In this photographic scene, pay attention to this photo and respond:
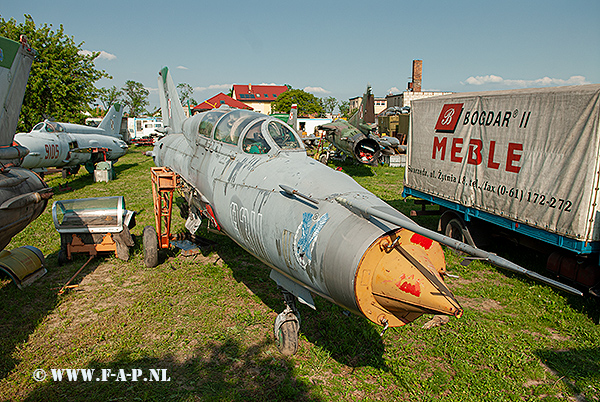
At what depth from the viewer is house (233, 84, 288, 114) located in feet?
291

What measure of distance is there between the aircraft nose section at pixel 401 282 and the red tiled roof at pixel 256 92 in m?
90.4

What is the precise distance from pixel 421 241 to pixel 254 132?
318 centimetres

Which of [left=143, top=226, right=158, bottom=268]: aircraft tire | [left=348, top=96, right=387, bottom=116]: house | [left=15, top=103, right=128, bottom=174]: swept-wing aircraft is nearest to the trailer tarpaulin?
[left=143, top=226, right=158, bottom=268]: aircraft tire

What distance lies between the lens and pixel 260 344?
5.21 metres

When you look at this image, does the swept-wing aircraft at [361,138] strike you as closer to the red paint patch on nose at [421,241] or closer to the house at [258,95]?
the red paint patch on nose at [421,241]

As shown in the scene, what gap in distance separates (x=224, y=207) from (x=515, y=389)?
14.6ft

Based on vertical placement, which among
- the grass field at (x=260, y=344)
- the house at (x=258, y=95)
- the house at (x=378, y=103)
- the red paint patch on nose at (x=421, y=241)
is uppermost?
the house at (x=258, y=95)

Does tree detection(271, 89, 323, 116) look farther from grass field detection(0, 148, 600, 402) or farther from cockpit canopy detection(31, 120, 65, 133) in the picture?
grass field detection(0, 148, 600, 402)

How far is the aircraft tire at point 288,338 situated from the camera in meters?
4.74

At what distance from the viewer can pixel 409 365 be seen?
4.82 metres

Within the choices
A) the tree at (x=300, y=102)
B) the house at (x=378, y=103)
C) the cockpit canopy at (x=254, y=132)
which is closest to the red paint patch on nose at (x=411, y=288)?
the cockpit canopy at (x=254, y=132)

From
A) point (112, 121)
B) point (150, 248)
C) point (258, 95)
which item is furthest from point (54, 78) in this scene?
point (258, 95)

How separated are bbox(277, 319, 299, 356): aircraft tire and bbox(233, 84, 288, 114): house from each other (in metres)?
86.8

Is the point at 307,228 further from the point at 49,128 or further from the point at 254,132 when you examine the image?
the point at 49,128
